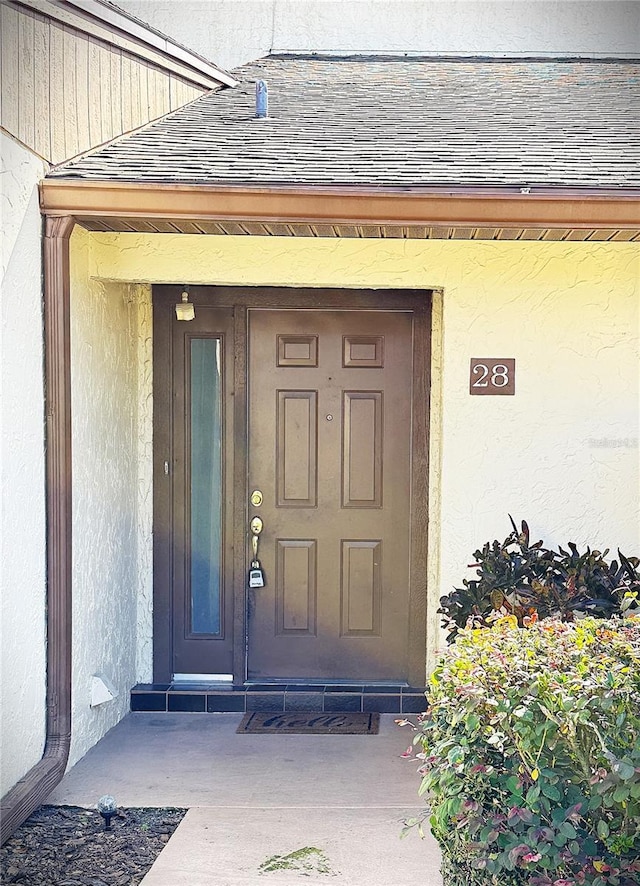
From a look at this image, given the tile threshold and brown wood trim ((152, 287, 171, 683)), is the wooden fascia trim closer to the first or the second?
brown wood trim ((152, 287, 171, 683))

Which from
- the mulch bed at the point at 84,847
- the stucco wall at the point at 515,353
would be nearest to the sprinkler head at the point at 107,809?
the mulch bed at the point at 84,847

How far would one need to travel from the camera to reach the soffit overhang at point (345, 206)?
445cm

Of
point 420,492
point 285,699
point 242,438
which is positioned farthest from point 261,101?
point 285,699

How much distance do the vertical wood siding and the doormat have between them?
3.46m

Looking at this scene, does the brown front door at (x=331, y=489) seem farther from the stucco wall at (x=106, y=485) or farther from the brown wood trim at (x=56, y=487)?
the brown wood trim at (x=56, y=487)

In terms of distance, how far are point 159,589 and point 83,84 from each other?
10.3ft

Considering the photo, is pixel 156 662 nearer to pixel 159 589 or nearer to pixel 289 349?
pixel 159 589

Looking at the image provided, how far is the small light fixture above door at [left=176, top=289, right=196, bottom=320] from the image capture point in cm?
594

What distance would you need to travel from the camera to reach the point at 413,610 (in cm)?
605

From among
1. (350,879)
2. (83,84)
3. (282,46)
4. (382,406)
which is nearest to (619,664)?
(350,879)

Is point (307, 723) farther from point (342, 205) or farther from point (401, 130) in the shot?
point (401, 130)

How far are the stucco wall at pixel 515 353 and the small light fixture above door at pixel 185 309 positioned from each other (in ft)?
1.43

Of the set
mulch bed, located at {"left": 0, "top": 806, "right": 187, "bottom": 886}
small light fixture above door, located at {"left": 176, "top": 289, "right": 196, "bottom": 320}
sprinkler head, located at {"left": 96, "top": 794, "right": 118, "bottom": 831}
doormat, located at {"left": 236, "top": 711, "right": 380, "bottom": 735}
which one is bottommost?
doormat, located at {"left": 236, "top": 711, "right": 380, "bottom": 735}

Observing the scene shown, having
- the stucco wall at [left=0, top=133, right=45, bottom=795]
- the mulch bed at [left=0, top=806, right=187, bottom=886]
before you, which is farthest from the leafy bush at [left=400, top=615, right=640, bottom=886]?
the stucco wall at [left=0, top=133, right=45, bottom=795]
